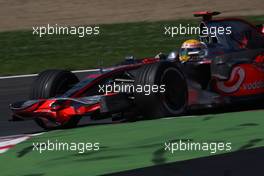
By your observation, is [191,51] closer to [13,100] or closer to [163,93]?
[163,93]

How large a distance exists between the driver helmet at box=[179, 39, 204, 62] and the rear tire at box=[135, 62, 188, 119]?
0.77m

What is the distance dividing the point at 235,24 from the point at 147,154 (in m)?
4.38

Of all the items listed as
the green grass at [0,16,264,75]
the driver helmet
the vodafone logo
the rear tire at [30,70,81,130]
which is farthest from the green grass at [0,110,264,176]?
the green grass at [0,16,264,75]

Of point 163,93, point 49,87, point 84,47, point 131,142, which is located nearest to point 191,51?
point 163,93

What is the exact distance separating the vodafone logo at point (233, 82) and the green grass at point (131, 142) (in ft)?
2.88

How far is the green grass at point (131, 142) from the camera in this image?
5.59 meters

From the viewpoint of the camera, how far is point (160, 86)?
320 inches

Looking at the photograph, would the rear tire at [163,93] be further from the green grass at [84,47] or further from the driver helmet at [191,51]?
the green grass at [84,47]

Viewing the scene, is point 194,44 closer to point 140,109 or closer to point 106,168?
point 140,109

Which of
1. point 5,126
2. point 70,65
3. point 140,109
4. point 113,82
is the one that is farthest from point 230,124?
point 70,65

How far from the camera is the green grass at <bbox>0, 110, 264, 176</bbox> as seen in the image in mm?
5586

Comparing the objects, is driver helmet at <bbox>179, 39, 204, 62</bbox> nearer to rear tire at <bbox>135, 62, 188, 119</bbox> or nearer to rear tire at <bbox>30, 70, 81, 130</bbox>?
rear tire at <bbox>135, 62, 188, 119</bbox>

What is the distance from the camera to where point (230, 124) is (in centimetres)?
732

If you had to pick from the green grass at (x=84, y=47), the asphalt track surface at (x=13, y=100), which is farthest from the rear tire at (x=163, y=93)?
the green grass at (x=84, y=47)
